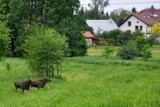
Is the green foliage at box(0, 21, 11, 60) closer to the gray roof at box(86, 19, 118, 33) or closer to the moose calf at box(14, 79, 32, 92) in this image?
the moose calf at box(14, 79, 32, 92)

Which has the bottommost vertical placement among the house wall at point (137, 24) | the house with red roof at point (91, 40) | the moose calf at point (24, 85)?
the moose calf at point (24, 85)

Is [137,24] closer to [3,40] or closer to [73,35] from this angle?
[73,35]

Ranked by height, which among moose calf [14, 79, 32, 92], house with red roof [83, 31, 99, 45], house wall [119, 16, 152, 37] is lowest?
moose calf [14, 79, 32, 92]

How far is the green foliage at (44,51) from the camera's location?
2996cm

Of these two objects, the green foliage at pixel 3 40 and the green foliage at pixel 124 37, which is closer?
the green foliage at pixel 3 40

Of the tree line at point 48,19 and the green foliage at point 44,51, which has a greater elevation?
the tree line at point 48,19

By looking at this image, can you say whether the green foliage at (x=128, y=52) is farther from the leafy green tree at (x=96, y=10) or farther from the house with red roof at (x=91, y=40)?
the leafy green tree at (x=96, y=10)

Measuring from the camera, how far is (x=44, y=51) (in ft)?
98.1

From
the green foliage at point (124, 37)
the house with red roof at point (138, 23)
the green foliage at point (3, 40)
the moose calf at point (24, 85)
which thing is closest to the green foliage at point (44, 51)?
the green foliage at point (3, 40)

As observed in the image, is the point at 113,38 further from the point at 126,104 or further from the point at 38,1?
the point at 126,104

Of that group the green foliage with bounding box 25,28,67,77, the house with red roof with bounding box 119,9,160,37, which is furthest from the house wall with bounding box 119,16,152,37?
the green foliage with bounding box 25,28,67,77

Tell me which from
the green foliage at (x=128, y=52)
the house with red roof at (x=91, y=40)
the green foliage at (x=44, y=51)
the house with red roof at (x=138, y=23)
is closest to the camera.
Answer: the green foliage at (x=44, y=51)

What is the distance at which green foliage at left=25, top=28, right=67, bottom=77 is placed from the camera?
30.0m

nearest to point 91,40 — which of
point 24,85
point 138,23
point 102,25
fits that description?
point 138,23
